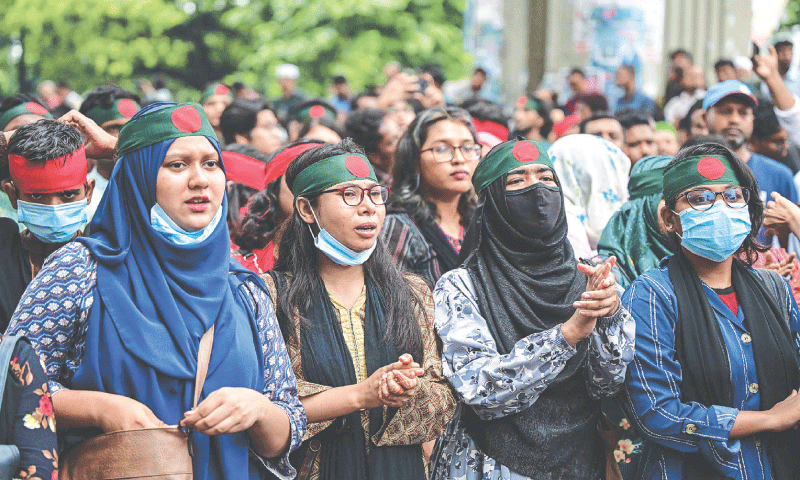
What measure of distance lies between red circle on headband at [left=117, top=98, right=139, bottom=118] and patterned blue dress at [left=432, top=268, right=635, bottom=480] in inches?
106

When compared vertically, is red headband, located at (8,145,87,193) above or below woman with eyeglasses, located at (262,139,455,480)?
above

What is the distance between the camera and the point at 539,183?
137 inches

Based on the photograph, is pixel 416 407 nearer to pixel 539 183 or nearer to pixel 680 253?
pixel 539 183

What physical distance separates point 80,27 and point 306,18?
758 centimetres

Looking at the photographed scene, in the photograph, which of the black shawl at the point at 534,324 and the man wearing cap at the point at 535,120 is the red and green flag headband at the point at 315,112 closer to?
the man wearing cap at the point at 535,120

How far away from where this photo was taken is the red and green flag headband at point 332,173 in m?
3.41

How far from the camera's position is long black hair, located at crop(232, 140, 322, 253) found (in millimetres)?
4594

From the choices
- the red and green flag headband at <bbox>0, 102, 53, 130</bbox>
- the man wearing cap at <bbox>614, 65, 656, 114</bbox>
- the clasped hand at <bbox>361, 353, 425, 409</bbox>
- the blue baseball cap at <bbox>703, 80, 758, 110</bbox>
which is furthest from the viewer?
the man wearing cap at <bbox>614, 65, 656, 114</bbox>

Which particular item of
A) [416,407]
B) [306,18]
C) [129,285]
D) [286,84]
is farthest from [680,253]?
[306,18]

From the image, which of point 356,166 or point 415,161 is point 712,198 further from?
point 415,161

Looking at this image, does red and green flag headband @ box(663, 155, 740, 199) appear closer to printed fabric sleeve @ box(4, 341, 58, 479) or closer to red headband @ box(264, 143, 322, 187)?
red headband @ box(264, 143, 322, 187)

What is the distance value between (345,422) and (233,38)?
81.5ft

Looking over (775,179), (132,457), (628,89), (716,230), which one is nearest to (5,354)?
(132,457)

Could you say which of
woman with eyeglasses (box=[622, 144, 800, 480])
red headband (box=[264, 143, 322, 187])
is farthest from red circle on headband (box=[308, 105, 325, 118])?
woman with eyeglasses (box=[622, 144, 800, 480])
